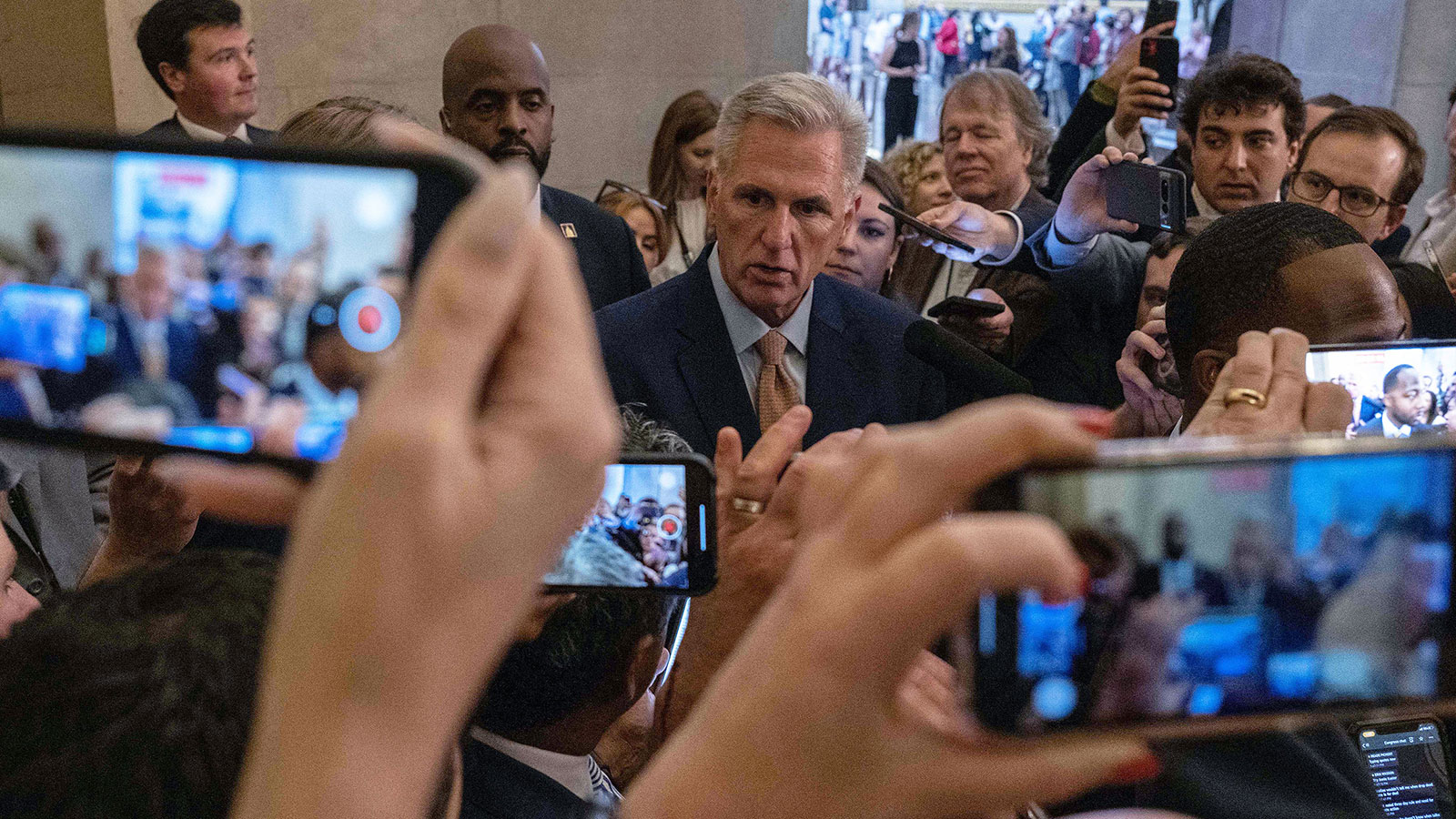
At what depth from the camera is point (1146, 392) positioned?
2.54 m

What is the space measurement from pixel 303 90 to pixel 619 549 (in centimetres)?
581

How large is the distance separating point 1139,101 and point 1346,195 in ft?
2.36

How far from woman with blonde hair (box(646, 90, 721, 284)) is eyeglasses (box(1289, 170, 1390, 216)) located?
2202 millimetres

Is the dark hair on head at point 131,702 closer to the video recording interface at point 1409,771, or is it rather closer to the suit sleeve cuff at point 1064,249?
the video recording interface at point 1409,771

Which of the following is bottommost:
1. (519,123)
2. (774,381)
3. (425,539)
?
(774,381)

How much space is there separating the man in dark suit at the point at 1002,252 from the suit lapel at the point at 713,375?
64cm

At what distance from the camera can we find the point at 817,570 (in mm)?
645

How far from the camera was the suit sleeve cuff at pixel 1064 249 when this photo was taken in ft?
10.8

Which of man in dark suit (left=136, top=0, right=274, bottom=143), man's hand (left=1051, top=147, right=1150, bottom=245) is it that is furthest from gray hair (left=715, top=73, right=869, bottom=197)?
man in dark suit (left=136, top=0, right=274, bottom=143)

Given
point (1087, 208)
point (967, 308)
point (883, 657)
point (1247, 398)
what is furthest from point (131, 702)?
point (1087, 208)

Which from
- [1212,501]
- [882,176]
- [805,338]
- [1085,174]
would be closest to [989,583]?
[1212,501]

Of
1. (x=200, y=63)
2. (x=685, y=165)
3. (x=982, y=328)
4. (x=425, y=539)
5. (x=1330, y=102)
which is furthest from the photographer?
(x=685, y=165)

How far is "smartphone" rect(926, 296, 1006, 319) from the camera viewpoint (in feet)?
8.83

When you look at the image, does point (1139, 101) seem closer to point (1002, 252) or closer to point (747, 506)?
point (1002, 252)
